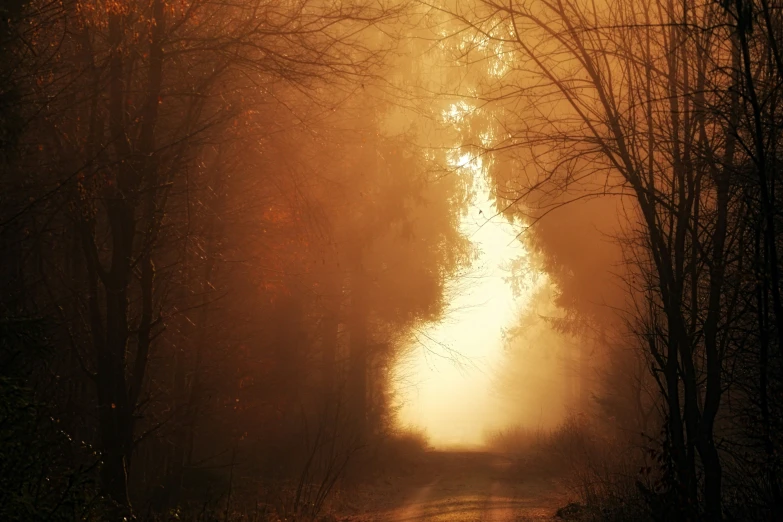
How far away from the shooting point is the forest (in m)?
6.02

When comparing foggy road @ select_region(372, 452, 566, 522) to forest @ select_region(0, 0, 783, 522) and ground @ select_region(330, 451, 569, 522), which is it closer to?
ground @ select_region(330, 451, 569, 522)

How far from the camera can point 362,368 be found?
24.1 metres

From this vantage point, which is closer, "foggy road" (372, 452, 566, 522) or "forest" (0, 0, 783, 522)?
"forest" (0, 0, 783, 522)

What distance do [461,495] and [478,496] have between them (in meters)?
0.48

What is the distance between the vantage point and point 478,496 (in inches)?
626

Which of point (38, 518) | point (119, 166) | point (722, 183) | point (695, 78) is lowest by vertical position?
point (38, 518)

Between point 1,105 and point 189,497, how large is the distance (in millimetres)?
10146

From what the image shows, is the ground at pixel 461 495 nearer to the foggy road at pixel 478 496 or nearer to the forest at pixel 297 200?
the foggy road at pixel 478 496

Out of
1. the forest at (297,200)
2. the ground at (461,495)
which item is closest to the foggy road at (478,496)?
the ground at (461,495)

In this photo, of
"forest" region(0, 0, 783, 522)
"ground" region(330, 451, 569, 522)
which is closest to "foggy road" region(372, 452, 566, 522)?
"ground" region(330, 451, 569, 522)

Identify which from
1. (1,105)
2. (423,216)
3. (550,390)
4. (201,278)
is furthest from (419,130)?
(550,390)

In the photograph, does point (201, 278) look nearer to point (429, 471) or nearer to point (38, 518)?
point (38, 518)

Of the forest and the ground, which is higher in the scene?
the forest

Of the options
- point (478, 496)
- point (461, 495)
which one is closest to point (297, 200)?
point (478, 496)
